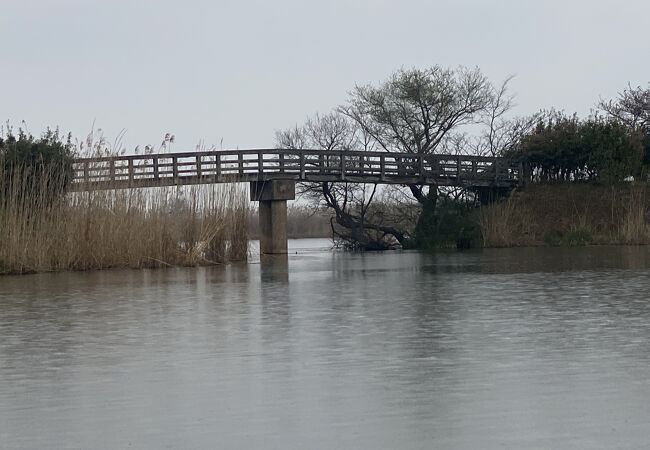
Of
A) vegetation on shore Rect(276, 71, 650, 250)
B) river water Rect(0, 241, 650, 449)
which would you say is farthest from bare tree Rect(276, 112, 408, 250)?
river water Rect(0, 241, 650, 449)

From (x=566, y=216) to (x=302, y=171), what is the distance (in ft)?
31.8

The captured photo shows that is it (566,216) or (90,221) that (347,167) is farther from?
(90,221)

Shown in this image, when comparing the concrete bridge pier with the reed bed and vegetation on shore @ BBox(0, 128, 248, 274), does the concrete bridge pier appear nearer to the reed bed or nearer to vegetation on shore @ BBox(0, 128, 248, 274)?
vegetation on shore @ BBox(0, 128, 248, 274)

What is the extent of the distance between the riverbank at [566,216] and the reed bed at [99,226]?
14.7 meters

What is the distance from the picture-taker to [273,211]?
35781mm

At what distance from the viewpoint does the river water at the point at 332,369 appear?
5.93 meters

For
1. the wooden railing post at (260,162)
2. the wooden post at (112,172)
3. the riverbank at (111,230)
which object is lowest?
the riverbank at (111,230)

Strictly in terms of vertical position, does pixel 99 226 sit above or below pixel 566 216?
below

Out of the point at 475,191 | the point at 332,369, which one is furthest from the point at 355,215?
the point at 332,369

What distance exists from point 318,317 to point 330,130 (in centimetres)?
3651

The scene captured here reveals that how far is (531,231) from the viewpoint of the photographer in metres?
38.4

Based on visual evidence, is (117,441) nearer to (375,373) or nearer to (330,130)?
(375,373)

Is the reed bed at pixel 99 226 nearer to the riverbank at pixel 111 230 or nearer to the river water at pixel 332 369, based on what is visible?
the riverbank at pixel 111 230

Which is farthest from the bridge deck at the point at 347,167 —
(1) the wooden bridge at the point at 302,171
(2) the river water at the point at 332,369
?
(2) the river water at the point at 332,369
